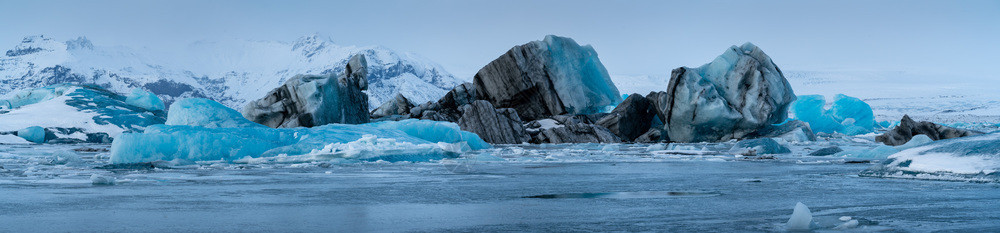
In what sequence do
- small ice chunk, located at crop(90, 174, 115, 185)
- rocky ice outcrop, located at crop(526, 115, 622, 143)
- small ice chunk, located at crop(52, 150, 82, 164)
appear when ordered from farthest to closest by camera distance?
1. rocky ice outcrop, located at crop(526, 115, 622, 143)
2. small ice chunk, located at crop(52, 150, 82, 164)
3. small ice chunk, located at crop(90, 174, 115, 185)

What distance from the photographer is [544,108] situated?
32781 mm

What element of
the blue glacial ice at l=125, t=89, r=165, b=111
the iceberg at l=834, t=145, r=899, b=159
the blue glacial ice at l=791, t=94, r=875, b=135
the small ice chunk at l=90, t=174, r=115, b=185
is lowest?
the blue glacial ice at l=791, t=94, r=875, b=135

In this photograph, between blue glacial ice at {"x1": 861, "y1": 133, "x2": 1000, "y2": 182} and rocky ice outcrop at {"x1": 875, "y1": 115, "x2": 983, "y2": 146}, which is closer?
blue glacial ice at {"x1": 861, "y1": 133, "x2": 1000, "y2": 182}

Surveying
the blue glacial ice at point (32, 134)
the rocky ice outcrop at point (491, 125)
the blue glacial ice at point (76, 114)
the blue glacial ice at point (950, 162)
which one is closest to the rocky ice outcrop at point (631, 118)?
the rocky ice outcrop at point (491, 125)

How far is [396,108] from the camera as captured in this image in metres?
36.6

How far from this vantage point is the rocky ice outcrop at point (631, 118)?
2988cm

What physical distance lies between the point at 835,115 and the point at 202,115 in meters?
28.2

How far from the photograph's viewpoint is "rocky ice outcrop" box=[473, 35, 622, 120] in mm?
31781

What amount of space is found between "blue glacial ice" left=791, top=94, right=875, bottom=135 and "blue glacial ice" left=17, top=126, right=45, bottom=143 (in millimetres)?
28769

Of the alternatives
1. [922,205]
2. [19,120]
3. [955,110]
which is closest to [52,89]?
[19,120]

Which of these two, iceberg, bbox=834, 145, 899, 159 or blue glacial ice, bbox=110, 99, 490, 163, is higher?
blue glacial ice, bbox=110, 99, 490, 163

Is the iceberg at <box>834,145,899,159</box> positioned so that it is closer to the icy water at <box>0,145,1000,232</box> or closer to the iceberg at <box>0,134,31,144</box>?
the icy water at <box>0,145,1000,232</box>

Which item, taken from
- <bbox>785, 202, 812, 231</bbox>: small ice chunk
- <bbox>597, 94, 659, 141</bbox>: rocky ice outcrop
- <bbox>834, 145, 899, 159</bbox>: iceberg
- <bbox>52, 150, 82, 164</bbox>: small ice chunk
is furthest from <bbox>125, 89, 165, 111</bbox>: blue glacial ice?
<bbox>785, 202, 812, 231</bbox>: small ice chunk

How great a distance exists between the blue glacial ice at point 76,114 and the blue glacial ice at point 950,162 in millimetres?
25702
